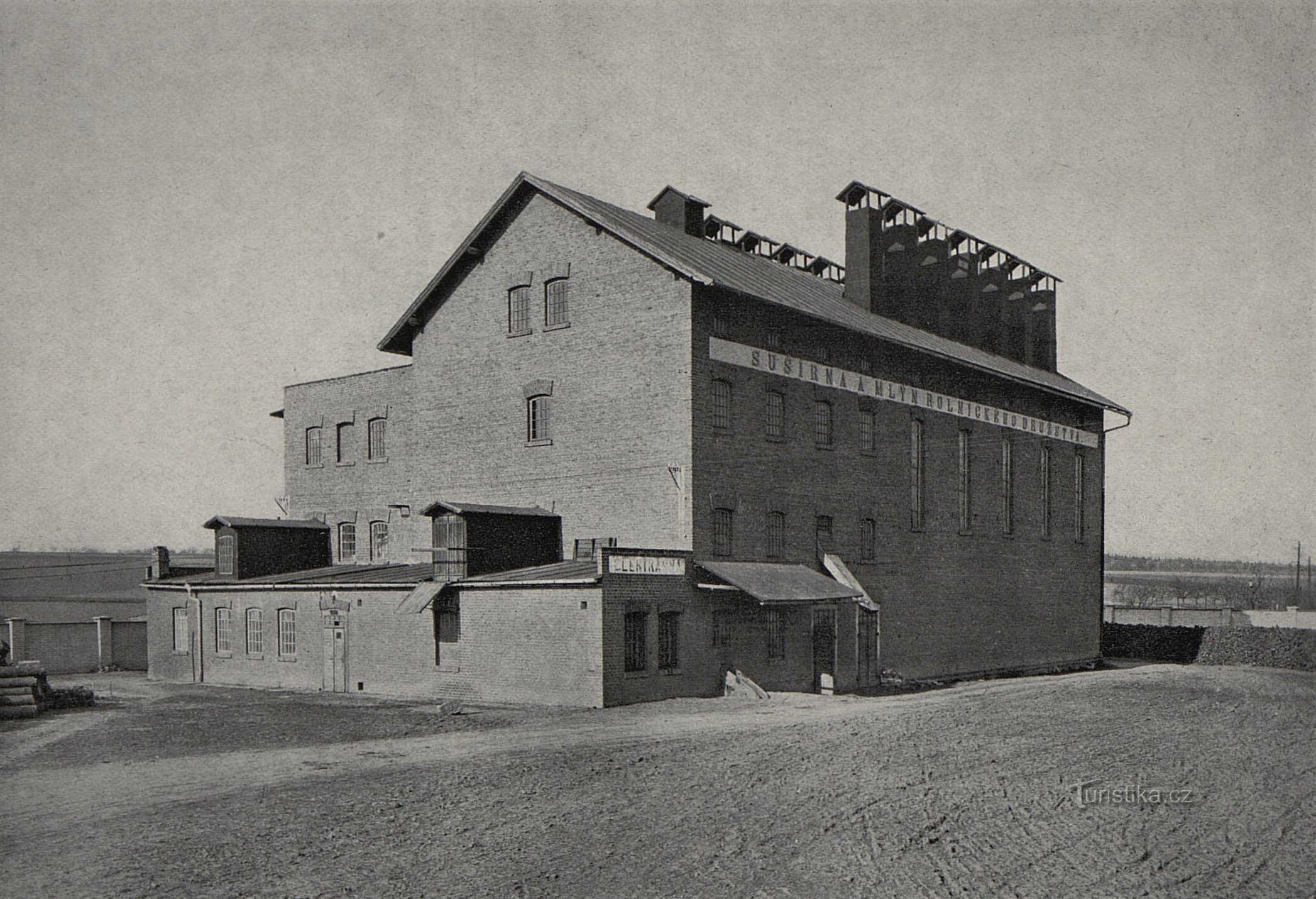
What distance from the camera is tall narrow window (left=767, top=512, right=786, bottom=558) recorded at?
29500mm

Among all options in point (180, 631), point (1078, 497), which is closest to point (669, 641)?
point (180, 631)

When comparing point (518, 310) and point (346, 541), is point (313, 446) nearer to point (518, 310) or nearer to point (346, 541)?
point (346, 541)

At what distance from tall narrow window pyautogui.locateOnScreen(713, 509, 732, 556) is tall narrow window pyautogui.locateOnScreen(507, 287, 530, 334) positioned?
7.55 metres

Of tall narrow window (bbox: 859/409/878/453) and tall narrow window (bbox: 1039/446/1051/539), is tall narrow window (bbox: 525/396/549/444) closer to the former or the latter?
tall narrow window (bbox: 859/409/878/453)

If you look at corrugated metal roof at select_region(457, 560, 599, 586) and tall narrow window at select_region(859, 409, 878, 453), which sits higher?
tall narrow window at select_region(859, 409, 878, 453)

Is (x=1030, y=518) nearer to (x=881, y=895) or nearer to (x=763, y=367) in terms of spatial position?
(x=763, y=367)

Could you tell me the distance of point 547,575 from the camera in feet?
84.5

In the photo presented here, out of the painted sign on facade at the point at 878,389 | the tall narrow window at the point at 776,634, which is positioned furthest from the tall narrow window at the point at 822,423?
the tall narrow window at the point at 776,634

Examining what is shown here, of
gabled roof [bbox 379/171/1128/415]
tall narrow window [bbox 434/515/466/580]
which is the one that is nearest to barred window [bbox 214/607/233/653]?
gabled roof [bbox 379/171/1128/415]

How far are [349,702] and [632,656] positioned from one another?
710cm

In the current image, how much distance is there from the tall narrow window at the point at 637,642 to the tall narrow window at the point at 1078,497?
25731 millimetres

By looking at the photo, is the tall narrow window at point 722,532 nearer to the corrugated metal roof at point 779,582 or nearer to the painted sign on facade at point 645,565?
the corrugated metal roof at point 779,582

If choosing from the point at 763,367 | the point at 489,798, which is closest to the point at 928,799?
the point at 489,798

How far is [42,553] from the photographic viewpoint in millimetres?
75188
